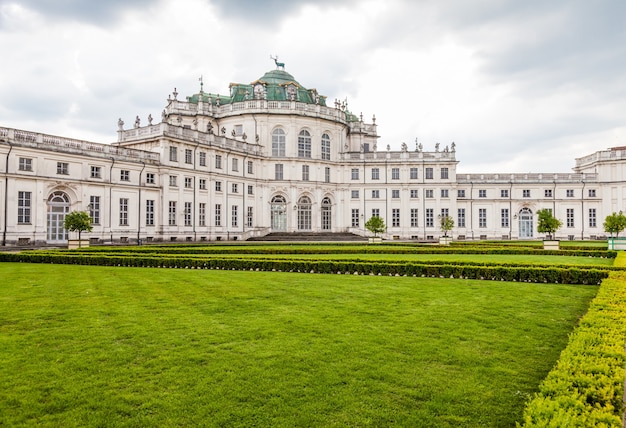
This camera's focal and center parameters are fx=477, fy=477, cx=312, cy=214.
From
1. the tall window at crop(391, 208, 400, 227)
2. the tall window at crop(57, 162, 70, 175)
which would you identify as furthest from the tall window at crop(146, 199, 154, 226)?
the tall window at crop(391, 208, 400, 227)

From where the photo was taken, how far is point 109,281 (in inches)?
626

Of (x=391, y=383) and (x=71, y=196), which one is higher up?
(x=71, y=196)

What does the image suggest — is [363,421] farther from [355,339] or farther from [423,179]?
[423,179]

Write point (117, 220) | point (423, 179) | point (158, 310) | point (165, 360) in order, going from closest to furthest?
1. point (165, 360)
2. point (158, 310)
3. point (117, 220)
4. point (423, 179)

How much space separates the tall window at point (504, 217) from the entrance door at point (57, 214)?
51.9m

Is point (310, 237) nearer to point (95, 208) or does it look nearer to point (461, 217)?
point (461, 217)

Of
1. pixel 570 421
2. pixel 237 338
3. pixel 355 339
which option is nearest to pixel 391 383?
pixel 355 339

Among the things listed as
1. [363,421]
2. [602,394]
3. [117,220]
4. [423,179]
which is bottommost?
[363,421]

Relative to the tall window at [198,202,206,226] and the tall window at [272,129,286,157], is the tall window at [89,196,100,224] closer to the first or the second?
the tall window at [198,202,206,226]

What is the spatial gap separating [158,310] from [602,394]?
8.86m

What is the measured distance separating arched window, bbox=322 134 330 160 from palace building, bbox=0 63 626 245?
13 centimetres

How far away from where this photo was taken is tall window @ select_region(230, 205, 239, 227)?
54188 millimetres

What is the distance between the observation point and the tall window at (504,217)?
210 feet

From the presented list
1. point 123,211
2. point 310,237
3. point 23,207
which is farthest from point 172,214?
point 310,237
